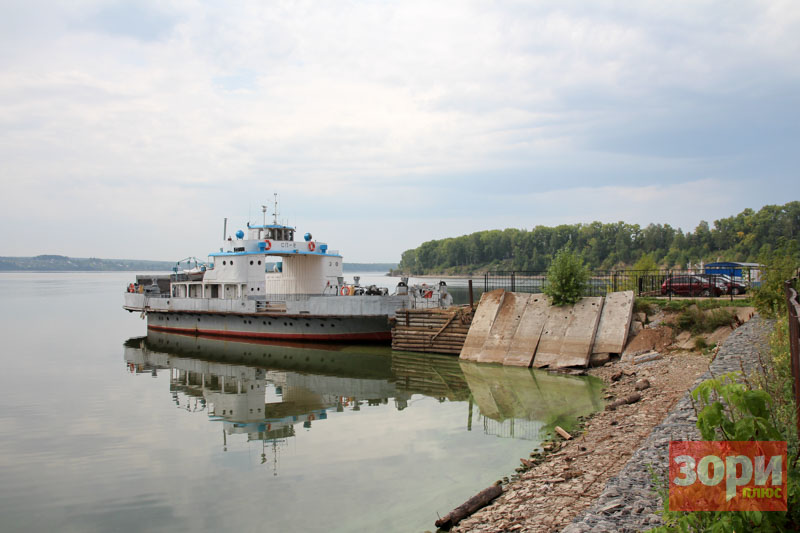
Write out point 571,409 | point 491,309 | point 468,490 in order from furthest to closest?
point 491,309 → point 571,409 → point 468,490

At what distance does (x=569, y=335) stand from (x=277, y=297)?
16.5 m

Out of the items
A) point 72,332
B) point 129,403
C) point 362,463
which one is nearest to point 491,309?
point 362,463

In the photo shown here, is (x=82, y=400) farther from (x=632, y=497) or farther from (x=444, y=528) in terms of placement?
(x=632, y=497)

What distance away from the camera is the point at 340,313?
1032 inches

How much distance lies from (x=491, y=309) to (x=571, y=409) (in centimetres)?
879

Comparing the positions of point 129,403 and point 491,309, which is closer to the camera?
point 129,403

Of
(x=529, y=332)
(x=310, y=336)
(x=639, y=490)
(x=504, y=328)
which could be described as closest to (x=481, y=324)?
(x=504, y=328)

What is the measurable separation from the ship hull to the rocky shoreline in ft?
47.2

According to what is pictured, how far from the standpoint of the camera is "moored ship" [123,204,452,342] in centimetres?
2620

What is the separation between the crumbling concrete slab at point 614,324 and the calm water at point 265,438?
2.58m

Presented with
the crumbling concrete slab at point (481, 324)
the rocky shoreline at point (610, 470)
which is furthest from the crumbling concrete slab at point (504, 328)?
the rocky shoreline at point (610, 470)

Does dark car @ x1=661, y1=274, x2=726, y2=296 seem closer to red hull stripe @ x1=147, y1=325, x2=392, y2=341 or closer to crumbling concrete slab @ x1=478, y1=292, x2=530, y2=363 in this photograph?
crumbling concrete slab @ x1=478, y1=292, x2=530, y2=363

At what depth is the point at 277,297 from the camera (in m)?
29.2

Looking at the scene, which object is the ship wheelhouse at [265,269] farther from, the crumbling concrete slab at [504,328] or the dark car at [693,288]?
the dark car at [693,288]
